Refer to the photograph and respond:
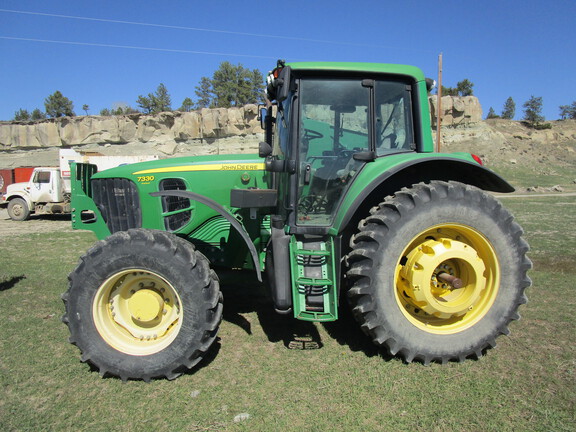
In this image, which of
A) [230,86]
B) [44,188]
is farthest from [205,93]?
[44,188]

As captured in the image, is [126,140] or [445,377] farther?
[126,140]

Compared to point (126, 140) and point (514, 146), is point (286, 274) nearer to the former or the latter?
point (126, 140)

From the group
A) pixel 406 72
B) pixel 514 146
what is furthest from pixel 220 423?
pixel 514 146

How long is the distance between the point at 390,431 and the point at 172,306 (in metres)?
1.82

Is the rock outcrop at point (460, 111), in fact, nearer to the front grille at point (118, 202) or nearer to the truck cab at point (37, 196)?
the truck cab at point (37, 196)

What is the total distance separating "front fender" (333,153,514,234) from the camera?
3.01 m

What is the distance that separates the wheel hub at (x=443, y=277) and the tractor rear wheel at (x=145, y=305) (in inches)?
59.8

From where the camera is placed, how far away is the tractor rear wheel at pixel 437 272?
2953 millimetres

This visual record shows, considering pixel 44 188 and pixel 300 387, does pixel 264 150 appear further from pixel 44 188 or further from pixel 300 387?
pixel 44 188

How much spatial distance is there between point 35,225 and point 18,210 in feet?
7.12

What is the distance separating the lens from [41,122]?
94.0ft

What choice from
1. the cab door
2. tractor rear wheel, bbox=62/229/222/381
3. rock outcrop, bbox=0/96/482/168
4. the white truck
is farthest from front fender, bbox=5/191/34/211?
rock outcrop, bbox=0/96/482/168

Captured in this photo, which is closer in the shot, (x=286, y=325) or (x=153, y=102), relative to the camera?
(x=286, y=325)

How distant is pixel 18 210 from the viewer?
46.9 feet
